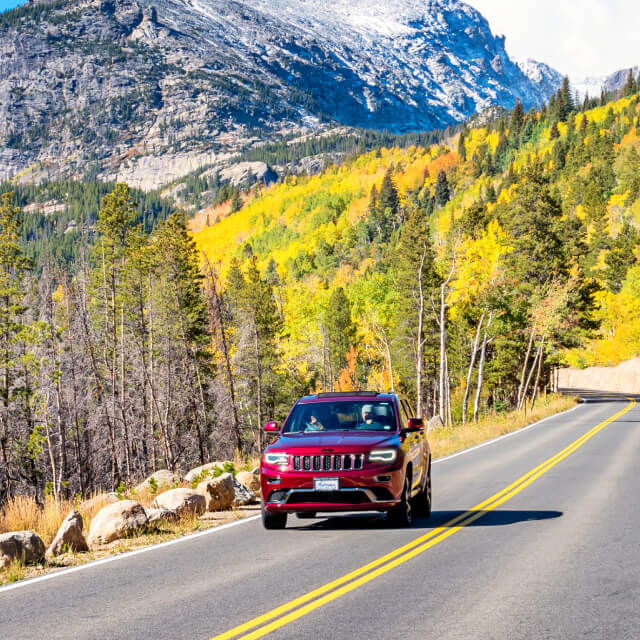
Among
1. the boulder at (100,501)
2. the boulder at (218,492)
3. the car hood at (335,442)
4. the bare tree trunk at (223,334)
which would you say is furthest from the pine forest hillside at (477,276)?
the car hood at (335,442)

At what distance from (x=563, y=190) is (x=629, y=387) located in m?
55.8

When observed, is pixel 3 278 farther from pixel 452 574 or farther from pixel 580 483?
pixel 452 574

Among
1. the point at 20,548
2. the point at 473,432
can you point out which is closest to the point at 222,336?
the point at 473,432

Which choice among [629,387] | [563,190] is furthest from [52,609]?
[563,190]

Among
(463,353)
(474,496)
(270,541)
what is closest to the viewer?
(270,541)

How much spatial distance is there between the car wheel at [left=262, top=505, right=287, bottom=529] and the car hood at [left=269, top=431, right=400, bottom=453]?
0.95m

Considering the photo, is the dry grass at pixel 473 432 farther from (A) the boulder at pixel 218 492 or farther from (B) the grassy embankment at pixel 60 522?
(B) the grassy embankment at pixel 60 522

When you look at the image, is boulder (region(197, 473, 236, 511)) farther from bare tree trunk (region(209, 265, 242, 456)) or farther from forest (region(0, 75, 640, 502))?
bare tree trunk (region(209, 265, 242, 456))

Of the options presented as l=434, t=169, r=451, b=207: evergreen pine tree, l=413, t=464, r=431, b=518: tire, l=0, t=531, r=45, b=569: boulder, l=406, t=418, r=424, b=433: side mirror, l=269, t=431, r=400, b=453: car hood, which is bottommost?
l=413, t=464, r=431, b=518: tire

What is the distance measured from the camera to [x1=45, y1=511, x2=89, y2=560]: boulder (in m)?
9.71

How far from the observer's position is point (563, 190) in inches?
5226

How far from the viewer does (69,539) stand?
32.3 feet

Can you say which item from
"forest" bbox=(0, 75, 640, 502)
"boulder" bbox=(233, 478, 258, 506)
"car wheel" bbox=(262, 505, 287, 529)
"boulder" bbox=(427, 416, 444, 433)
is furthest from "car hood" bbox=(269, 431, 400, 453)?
"boulder" bbox=(427, 416, 444, 433)

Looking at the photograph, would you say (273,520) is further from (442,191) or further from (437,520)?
(442,191)
